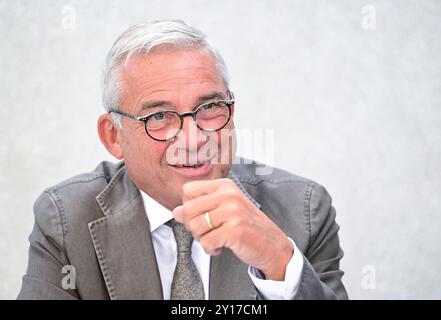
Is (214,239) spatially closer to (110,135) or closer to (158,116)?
(158,116)

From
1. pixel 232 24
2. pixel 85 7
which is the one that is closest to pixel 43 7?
pixel 85 7

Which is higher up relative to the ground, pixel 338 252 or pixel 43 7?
pixel 43 7

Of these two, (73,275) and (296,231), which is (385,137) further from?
(73,275)

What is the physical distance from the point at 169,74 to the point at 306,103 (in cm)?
164

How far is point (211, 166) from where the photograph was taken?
174 centimetres

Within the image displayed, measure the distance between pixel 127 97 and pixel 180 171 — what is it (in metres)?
0.28

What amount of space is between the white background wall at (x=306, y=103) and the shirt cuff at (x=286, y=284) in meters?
1.68

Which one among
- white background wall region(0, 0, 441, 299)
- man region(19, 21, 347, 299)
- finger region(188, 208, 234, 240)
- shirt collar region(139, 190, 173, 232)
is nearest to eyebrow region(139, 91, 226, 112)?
man region(19, 21, 347, 299)

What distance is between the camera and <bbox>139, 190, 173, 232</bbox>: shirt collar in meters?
1.85

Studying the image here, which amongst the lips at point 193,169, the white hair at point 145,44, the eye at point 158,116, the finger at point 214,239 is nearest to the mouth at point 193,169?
the lips at point 193,169

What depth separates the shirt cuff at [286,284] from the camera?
150 cm

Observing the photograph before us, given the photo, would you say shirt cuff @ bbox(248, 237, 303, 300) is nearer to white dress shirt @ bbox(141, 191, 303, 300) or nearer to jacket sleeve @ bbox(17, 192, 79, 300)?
white dress shirt @ bbox(141, 191, 303, 300)

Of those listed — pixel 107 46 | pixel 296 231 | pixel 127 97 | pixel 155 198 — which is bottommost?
pixel 296 231
